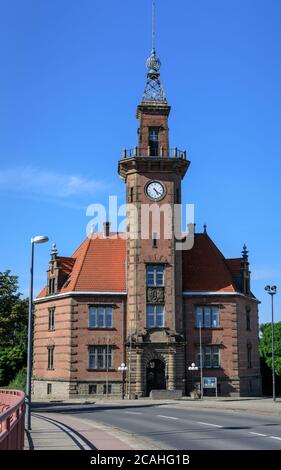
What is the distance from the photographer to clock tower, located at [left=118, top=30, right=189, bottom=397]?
5322 cm

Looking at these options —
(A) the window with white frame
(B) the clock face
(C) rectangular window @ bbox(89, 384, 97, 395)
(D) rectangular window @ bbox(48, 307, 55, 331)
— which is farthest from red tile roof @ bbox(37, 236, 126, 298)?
(C) rectangular window @ bbox(89, 384, 97, 395)

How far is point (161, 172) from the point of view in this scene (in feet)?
185

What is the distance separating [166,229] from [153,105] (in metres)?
12.4

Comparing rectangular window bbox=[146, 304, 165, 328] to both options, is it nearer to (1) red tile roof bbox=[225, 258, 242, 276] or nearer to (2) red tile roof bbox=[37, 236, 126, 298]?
(2) red tile roof bbox=[37, 236, 126, 298]

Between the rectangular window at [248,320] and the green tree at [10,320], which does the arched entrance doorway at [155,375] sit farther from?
the green tree at [10,320]

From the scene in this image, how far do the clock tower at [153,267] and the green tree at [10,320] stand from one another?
18709mm

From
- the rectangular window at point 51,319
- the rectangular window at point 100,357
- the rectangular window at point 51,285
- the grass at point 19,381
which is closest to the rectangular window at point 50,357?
the rectangular window at point 51,319

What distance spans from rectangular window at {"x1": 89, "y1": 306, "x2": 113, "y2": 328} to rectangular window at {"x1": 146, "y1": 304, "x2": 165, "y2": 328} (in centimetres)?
347

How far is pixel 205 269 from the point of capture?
58.4 metres

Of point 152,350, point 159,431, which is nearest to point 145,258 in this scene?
point 152,350

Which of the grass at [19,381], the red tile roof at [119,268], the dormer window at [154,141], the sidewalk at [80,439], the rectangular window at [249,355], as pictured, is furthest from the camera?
the grass at [19,381]

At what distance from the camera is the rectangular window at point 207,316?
55.7 meters

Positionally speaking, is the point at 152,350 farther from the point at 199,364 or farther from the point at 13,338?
the point at 13,338

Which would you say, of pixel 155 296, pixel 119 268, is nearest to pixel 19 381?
pixel 119 268
